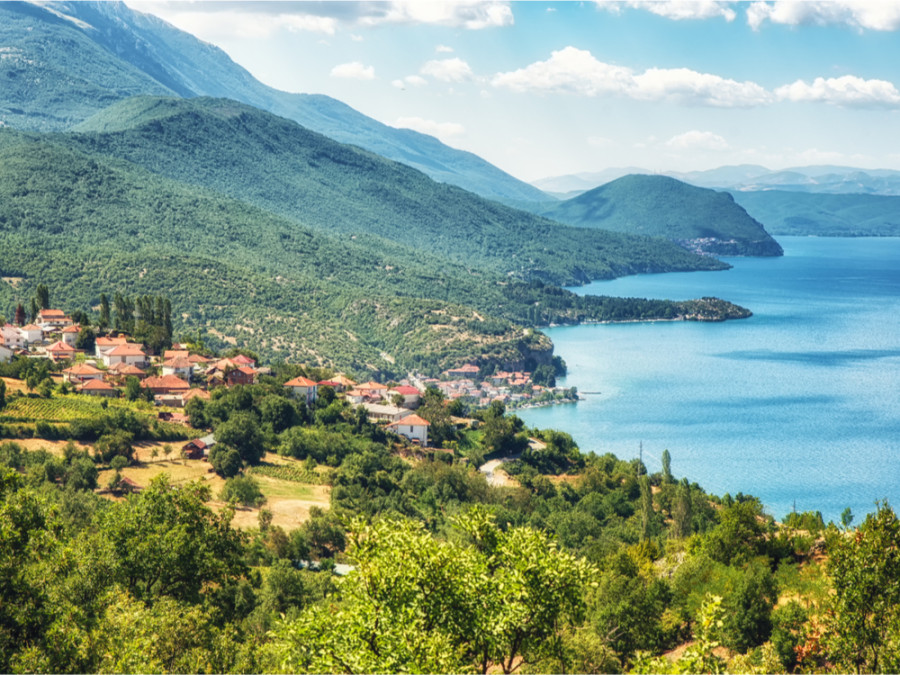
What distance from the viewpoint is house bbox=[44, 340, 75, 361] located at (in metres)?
52.4

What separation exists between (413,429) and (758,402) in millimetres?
45202

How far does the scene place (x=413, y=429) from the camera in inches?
1996

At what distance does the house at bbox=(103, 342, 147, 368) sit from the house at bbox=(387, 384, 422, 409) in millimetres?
15409

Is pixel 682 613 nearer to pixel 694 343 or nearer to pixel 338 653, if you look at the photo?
pixel 338 653

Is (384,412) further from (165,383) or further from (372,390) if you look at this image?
(165,383)

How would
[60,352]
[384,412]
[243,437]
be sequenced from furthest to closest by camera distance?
[384,412], [60,352], [243,437]

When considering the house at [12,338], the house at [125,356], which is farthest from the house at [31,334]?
the house at [125,356]

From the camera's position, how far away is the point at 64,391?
44.7m

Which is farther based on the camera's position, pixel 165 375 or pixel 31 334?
pixel 31 334

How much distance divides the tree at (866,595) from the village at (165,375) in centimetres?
3208

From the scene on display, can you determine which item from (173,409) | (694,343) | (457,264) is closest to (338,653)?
(173,409)

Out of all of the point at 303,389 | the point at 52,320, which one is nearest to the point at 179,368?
the point at 303,389

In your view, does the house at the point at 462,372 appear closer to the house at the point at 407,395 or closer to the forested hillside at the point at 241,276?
the forested hillside at the point at 241,276

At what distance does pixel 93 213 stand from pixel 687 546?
10715cm
